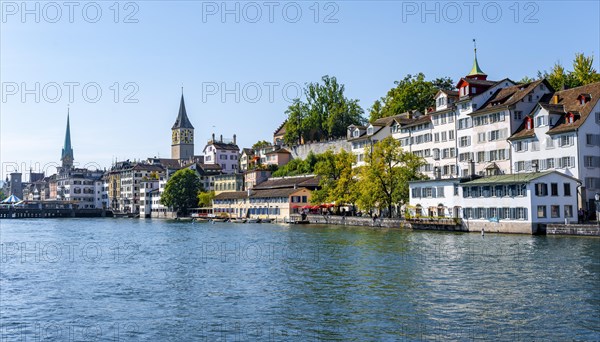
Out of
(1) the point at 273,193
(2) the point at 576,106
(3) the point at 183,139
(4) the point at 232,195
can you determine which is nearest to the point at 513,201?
(2) the point at 576,106

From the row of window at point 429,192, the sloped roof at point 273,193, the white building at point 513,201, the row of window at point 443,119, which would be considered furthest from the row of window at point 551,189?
the sloped roof at point 273,193

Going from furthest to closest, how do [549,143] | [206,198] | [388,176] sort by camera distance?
[206,198] → [388,176] → [549,143]

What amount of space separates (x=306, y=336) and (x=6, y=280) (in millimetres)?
20163

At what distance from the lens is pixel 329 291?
27047 millimetres

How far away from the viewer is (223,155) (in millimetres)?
156500

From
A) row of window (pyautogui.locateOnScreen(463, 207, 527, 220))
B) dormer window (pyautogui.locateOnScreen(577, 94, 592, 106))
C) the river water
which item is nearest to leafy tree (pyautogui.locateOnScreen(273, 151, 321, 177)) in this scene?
row of window (pyautogui.locateOnScreen(463, 207, 527, 220))

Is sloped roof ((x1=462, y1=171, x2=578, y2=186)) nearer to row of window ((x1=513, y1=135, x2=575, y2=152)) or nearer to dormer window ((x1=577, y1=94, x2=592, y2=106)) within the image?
row of window ((x1=513, y1=135, x2=575, y2=152))

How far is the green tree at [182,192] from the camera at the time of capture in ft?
438

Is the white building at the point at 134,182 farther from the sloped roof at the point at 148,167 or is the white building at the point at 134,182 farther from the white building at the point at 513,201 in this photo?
the white building at the point at 513,201

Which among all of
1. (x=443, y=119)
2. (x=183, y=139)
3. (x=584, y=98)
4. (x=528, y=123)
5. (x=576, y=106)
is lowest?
(x=528, y=123)

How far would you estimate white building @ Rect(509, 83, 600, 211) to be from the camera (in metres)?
55.2

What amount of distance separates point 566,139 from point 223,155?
4303 inches

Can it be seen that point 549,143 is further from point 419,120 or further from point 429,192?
point 419,120

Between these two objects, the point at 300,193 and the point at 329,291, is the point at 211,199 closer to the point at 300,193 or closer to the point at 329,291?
the point at 300,193
